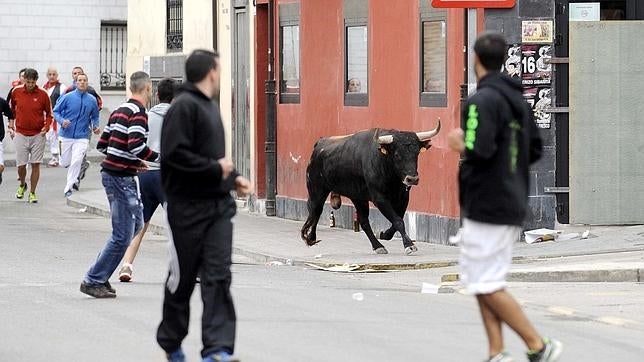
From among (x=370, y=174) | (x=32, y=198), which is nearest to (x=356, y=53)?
(x=370, y=174)

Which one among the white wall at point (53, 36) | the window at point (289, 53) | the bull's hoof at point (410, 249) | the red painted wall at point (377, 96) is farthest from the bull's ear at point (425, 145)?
the white wall at point (53, 36)

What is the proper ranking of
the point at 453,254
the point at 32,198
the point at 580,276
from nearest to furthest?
1. the point at 580,276
2. the point at 453,254
3. the point at 32,198

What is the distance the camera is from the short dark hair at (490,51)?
9.10m

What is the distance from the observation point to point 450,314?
41.9 ft

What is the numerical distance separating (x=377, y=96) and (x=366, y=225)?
2.59m

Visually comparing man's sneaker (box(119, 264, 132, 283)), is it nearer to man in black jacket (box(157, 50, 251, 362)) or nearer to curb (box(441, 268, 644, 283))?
curb (box(441, 268, 644, 283))

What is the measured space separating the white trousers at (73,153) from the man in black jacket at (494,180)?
17129mm

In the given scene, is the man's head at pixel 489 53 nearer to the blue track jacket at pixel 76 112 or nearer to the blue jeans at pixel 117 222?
the blue jeans at pixel 117 222

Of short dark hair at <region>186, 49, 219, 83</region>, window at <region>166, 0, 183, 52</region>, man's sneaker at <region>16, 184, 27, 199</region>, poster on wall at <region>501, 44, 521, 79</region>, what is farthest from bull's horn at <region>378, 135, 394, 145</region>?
window at <region>166, 0, 183, 52</region>

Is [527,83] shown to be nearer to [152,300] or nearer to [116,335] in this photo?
[152,300]

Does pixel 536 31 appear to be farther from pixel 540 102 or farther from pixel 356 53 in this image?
pixel 356 53

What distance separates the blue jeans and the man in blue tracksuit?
12.2 metres

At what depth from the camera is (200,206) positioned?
9.39 metres

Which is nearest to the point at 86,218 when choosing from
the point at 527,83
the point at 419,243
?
the point at 419,243
